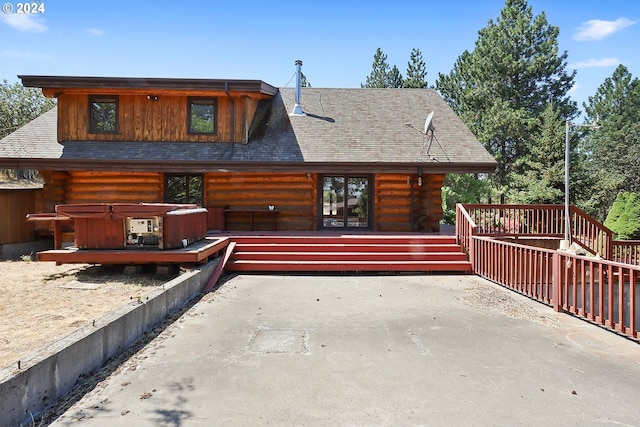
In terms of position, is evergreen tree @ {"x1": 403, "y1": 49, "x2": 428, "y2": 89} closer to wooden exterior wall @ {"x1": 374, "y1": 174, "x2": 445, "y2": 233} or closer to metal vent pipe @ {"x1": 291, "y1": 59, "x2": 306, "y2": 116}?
metal vent pipe @ {"x1": 291, "y1": 59, "x2": 306, "y2": 116}

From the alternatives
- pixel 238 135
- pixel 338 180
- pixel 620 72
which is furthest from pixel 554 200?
pixel 620 72

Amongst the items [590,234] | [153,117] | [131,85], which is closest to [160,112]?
[153,117]

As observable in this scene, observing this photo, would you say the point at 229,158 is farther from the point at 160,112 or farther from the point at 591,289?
the point at 591,289

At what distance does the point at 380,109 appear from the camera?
14.4 meters

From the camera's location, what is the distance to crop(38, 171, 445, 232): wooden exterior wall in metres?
12.0

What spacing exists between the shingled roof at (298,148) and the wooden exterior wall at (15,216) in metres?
1.00

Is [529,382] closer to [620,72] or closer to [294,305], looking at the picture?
[294,305]

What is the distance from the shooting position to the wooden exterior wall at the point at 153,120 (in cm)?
1204

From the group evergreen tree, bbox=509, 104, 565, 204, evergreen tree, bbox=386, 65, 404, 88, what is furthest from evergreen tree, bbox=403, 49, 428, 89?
evergreen tree, bbox=509, 104, 565, 204

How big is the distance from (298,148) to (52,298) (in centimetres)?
787

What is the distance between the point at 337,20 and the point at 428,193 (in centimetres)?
784

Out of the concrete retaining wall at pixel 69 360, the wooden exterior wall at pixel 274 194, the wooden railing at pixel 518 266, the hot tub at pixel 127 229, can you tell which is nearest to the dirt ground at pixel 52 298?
the concrete retaining wall at pixel 69 360

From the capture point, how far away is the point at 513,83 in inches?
1084

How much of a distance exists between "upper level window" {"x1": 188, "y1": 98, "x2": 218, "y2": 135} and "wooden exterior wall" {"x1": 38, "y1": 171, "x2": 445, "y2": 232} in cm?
165
